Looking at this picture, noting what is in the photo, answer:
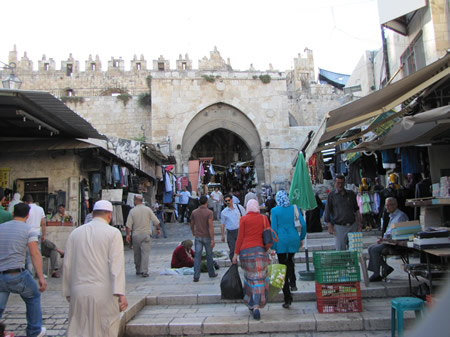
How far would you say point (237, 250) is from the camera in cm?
492

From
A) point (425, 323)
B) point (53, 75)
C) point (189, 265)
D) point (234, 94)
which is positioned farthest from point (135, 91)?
point (425, 323)

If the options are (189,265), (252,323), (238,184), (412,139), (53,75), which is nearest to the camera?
(252,323)

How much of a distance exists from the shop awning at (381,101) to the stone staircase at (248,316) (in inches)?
95.0

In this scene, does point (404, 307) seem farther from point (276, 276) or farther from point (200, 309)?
point (200, 309)

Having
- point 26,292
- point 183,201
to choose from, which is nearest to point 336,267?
point 26,292

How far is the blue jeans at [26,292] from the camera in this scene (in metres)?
3.91

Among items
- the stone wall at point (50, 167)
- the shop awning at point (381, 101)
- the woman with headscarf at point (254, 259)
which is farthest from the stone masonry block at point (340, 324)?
the stone wall at point (50, 167)

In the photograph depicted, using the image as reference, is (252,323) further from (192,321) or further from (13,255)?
(13,255)

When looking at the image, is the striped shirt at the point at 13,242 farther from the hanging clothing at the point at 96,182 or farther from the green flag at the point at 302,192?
the hanging clothing at the point at 96,182

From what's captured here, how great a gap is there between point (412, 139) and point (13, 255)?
20.7 ft

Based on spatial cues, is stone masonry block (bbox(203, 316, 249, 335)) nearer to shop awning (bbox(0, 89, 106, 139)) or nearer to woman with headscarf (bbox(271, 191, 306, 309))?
woman with headscarf (bbox(271, 191, 306, 309))

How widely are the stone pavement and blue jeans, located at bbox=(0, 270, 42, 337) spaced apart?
494mm

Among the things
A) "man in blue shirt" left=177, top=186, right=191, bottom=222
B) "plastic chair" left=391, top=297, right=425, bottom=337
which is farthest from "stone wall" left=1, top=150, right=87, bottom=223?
"plastic chair" left=391, top=297, right=425, bottom=337

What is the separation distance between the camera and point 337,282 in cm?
473
